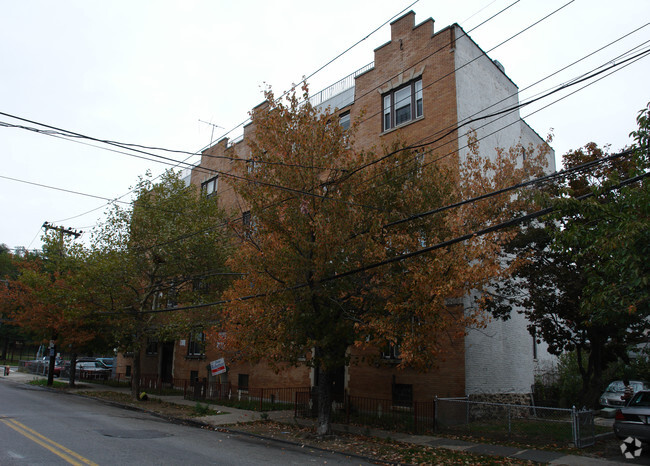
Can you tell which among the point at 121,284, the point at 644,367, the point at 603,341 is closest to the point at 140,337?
the point at 121,284

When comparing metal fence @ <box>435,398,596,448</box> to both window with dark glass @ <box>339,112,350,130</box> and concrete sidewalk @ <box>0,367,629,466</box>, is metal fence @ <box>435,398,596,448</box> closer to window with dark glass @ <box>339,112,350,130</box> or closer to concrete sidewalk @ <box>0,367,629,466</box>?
concrete sidewalk @ <box>0,367,629,466</box>

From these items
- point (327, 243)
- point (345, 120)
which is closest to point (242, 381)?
point (345, 120)

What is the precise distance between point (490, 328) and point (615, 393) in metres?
7.66

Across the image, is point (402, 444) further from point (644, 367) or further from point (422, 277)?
point (644, 367)

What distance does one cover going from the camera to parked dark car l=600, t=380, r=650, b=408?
20.2 meters

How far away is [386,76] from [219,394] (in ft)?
55.5

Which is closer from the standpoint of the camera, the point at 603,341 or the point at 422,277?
the point at 422,277

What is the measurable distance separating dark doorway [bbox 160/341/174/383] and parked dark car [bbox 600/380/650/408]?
26127 mm

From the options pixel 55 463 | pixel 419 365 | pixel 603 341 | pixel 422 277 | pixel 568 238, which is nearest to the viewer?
pixel 55 463

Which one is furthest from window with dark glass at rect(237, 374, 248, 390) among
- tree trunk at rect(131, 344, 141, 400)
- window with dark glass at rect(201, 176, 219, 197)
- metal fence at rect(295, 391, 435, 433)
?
window with dark glass at rect(201, 176, 219, 197)

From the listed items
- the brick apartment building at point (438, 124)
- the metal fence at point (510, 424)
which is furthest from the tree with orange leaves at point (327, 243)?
the metal fence at point (510, 424)

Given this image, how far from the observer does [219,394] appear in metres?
22.8

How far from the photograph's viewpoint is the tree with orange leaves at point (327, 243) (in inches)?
479

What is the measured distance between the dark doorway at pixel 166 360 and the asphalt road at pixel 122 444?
17.5 m
